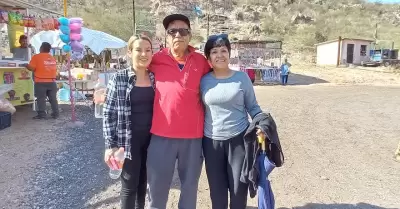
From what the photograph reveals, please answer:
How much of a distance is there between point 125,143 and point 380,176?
363 centimetres

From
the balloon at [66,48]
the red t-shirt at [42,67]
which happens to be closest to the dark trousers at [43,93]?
the red t-shirt at [42,67]

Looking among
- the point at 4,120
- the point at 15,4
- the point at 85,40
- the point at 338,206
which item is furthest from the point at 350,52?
the point at 338,206

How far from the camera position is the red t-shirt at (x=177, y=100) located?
2561 millimetres

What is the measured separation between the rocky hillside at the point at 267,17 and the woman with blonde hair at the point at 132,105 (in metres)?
29.9

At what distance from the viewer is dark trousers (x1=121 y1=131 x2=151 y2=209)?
2719mm

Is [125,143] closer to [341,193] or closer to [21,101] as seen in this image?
[341,193]

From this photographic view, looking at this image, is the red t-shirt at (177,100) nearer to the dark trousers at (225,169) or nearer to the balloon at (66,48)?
the dark trousers at (225,169)

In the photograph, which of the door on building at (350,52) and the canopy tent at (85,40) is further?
the door on building at (350,52)

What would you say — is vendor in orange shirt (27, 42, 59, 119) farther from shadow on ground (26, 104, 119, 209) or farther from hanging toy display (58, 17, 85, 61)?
shadow on ground (26, 104, 119, 209)

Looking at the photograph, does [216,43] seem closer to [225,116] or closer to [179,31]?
[179,31]

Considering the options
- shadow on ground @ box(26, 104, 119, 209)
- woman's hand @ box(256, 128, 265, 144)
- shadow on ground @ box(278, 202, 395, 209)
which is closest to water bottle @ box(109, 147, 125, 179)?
woman's hand @ box(256, 128, 265, 144)

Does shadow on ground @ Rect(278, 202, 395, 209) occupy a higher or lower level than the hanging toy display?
lower

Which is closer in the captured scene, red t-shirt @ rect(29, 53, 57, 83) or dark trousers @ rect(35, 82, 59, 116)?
red t-shirt @ rect(29, 53, 57, 83)

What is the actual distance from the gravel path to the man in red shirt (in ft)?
3.86
